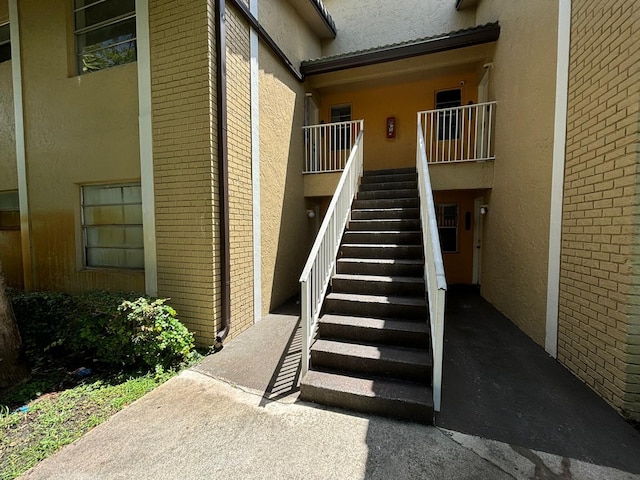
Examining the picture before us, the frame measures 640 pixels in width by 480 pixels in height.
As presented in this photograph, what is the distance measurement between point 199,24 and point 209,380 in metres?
4.63

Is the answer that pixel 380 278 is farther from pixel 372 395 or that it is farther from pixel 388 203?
pixel 388 203

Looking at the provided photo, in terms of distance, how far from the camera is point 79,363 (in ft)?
12.8

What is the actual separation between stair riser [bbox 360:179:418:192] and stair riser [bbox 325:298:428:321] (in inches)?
127

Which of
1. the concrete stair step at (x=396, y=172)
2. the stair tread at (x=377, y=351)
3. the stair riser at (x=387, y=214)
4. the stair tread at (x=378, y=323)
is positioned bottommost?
the stair tread at (x=377, y=351)

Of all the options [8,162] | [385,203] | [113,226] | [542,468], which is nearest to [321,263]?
[385,203]

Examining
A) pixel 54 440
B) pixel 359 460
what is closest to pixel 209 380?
pixel 54 440

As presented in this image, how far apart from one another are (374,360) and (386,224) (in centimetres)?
262

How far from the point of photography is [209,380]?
335 cm

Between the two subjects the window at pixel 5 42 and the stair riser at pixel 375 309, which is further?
the window at pixel 5 42

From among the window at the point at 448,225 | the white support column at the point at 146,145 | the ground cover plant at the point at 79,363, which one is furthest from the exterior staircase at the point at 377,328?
the window at the point at 448,225

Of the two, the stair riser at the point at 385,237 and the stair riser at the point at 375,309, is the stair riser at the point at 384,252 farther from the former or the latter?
the stair riser at the point at 375,309

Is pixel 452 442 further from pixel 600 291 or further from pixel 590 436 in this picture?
pixel 600 291

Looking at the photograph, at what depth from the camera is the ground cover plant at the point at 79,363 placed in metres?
2.57

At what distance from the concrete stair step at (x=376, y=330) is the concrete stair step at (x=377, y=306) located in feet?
0.27
